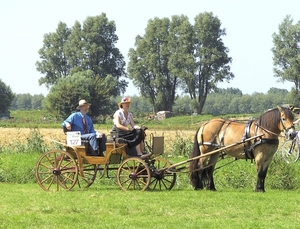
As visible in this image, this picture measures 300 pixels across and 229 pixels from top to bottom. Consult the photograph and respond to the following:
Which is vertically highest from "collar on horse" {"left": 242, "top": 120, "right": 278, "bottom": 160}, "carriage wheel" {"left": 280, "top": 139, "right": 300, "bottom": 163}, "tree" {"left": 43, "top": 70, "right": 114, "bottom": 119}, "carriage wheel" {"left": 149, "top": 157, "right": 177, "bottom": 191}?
"tree" {"left": 43, "top": 70, "right": 114, "bottom": 119}

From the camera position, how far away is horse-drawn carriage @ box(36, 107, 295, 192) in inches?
471

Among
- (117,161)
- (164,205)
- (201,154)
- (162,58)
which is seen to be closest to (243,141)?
(201,154)

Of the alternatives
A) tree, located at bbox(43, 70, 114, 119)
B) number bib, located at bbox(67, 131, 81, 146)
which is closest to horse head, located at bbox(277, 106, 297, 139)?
number bib, located at bbox(67, 131, 81, 146)

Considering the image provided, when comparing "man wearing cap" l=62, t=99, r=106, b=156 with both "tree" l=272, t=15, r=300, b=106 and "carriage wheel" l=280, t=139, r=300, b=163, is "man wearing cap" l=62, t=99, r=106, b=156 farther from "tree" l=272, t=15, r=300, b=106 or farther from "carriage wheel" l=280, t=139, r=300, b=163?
"tree" l=272, t=15, r=300, b=106

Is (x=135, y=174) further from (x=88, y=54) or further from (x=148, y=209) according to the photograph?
(x=88, y=54)

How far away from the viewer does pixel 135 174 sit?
12.0m

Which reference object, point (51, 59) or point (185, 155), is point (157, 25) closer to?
point (51, 59)

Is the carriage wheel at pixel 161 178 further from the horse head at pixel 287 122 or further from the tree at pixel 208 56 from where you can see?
the tree at pixel 208 56

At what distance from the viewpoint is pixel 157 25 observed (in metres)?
76.3

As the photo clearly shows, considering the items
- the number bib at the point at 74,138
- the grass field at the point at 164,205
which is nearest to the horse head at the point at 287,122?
the grass field at the point at 164,205

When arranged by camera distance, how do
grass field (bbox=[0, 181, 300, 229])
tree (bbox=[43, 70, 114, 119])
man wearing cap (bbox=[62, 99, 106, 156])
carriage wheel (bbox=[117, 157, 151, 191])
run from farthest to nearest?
tree (bbox=[43, 70, 114, 119])
man wearing cap (bbox=[62, 99, 106, 156])
carriage wheel (bbox=[117, 157, 151, 191])
grass field (bbox=[0, 181, 300, 229])

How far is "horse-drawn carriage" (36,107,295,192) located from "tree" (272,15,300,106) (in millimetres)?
57356

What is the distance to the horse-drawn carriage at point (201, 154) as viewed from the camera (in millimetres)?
11969

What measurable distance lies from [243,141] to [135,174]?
2.27m
